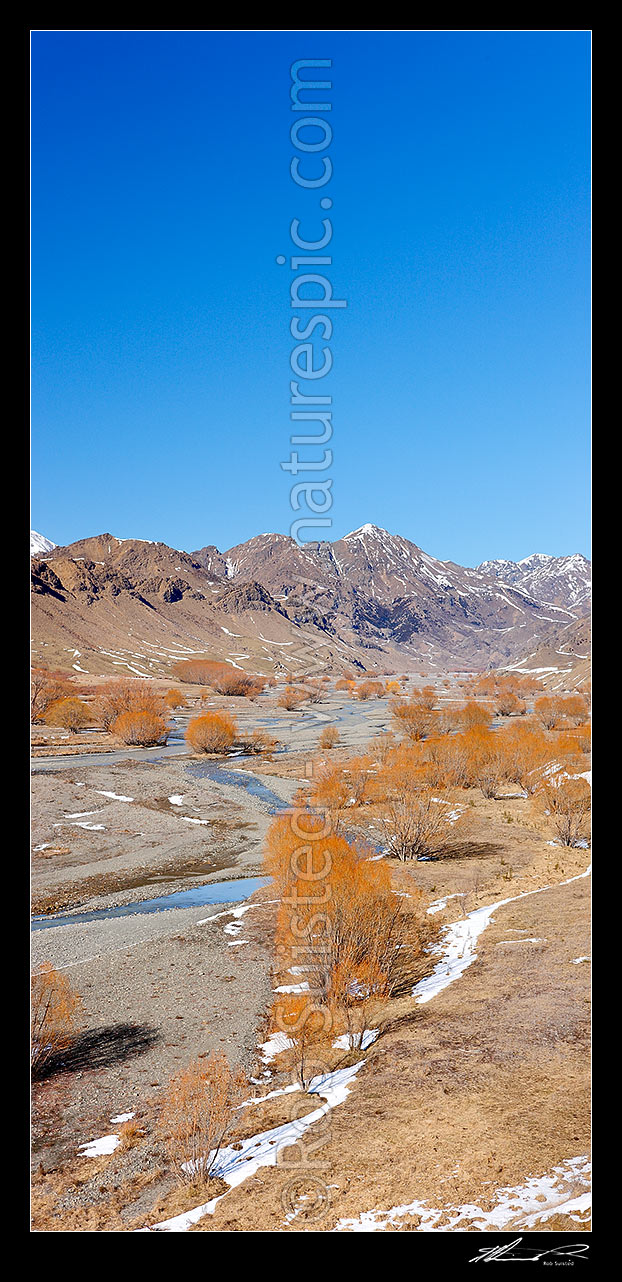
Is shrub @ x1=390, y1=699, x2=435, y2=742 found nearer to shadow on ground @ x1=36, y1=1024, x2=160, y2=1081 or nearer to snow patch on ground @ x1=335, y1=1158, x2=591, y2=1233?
shadow on ground @ x1=36, y1=1024, x2=160, y2=1081

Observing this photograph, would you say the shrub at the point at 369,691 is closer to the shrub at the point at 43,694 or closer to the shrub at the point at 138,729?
the shrub at the point at 43,694

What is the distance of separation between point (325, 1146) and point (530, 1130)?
2204 mm

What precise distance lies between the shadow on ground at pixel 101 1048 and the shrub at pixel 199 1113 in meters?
1.26

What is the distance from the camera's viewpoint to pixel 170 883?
22.0m

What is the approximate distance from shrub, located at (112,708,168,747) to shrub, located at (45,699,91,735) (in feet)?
23.4

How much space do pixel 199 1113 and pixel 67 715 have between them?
54.4 meters

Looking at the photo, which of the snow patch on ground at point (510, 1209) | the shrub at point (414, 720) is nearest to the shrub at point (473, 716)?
the shrub at point (414, 720)

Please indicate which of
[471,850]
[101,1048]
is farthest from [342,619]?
[101,1048]

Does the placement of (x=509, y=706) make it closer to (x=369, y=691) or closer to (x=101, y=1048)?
(x=369, y=691)

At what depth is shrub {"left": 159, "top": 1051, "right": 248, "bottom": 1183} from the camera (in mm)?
7664
